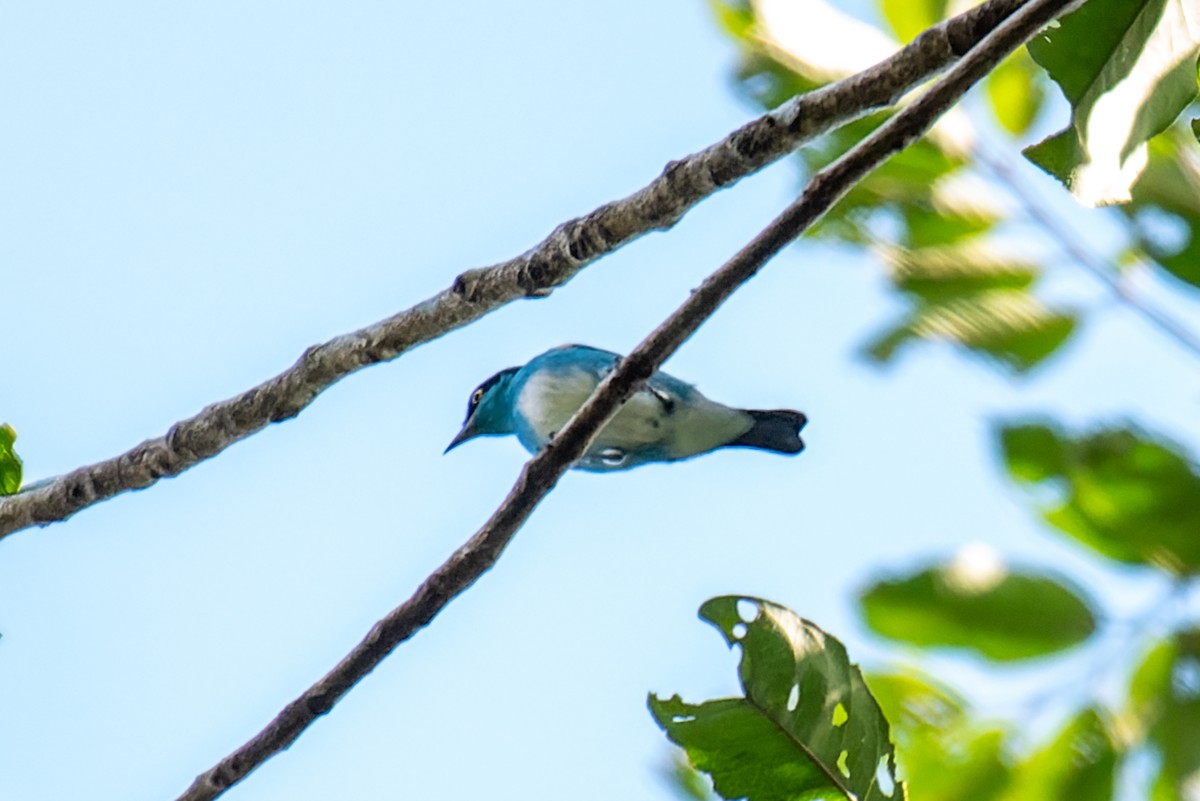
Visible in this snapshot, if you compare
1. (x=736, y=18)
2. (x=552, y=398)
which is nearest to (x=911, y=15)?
(x=736, y=18)

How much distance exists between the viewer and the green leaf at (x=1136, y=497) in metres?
3.41

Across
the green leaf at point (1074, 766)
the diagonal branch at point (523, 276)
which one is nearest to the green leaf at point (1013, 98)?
the green leaf at point (1074, 766)

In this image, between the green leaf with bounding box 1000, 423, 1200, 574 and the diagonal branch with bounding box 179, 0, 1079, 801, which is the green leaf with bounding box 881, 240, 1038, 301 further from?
the diagonal branch with bounding box 179, 0, 1079, 801

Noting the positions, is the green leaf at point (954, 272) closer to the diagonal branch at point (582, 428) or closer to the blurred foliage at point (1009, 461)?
the blurred foliage at point (1009, 461)

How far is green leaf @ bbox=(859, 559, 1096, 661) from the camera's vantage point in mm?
3518

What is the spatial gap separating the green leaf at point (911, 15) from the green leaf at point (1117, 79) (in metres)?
1.18

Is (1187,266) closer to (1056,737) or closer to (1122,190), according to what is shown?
(1122,190)

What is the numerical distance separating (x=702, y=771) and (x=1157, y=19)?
4.91 ft

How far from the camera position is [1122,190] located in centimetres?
236

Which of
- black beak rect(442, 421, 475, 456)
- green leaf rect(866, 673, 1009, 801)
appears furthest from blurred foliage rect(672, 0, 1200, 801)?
black beak rect(442, 421, 475, 456)

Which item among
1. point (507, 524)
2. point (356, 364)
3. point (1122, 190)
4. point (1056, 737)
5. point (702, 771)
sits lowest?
point (1056, 737)

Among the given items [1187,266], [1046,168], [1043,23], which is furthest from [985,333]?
[1043,23]

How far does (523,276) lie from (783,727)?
1.01 meters

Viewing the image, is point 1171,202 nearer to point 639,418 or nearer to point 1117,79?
point 1117,79
